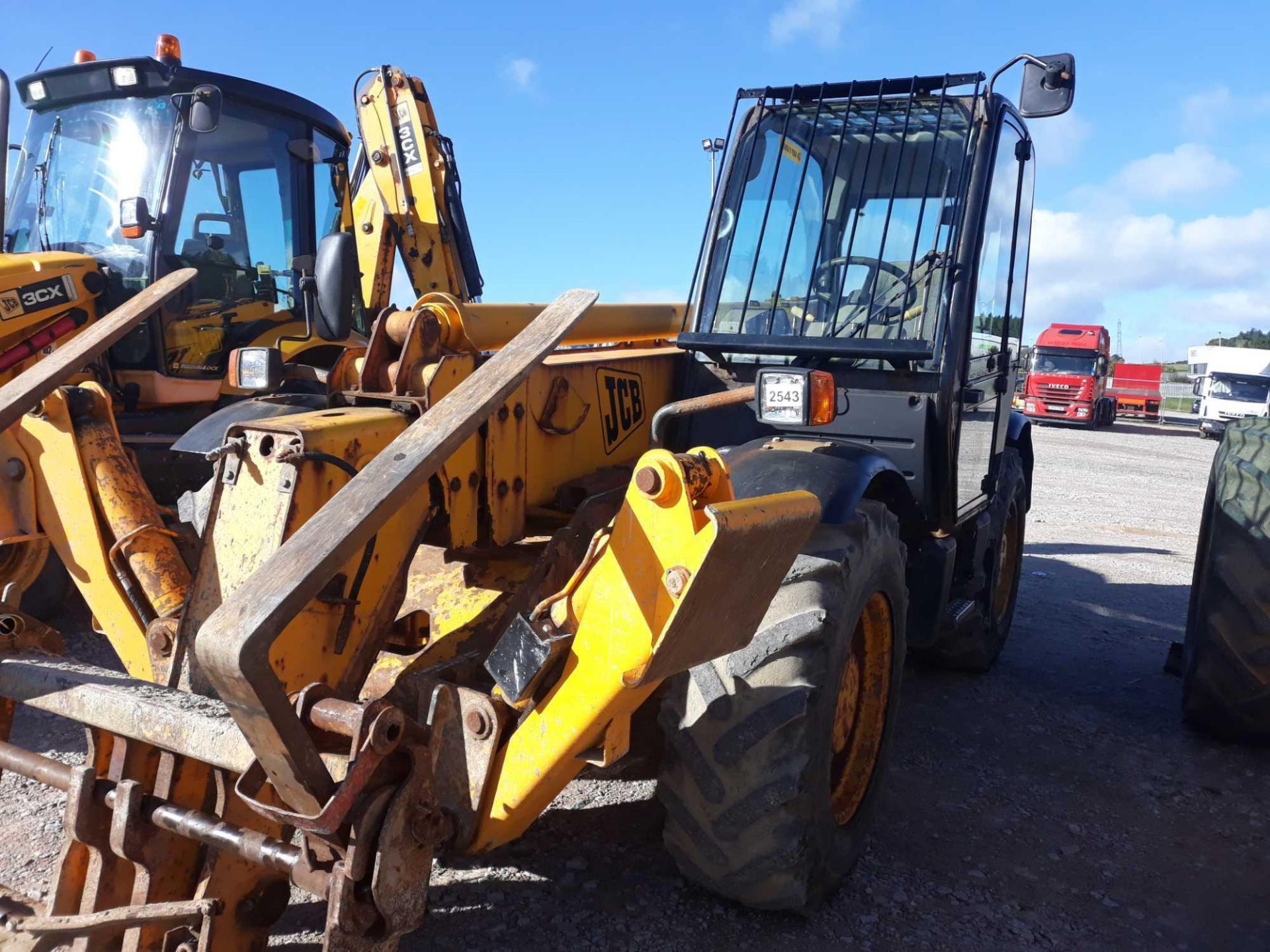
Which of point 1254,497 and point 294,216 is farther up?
point 294,216

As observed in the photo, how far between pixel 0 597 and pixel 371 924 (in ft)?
5.35

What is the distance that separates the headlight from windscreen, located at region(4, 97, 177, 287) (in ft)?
15.5

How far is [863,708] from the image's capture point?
3.34 meters

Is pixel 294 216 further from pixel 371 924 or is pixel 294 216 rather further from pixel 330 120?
pixel 371 924

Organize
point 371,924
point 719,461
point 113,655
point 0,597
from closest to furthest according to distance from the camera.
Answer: point 371,924 < point 719,461 < point 0,597 < point 113,655

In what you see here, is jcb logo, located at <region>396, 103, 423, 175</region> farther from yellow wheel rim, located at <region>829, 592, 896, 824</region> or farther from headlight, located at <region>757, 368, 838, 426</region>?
yellow wheel rim, located at <region>829, 592, 896, 824</region>

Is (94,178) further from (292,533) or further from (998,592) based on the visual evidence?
(998,592)


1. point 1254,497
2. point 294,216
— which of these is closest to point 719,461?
point 1254,497

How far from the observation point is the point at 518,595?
284 centimetres

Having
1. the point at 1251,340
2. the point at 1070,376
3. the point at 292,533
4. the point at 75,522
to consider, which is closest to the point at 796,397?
the point at 292,533

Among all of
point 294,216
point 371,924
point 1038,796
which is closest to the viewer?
point 371,924

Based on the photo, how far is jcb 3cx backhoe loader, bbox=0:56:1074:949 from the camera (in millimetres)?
1953

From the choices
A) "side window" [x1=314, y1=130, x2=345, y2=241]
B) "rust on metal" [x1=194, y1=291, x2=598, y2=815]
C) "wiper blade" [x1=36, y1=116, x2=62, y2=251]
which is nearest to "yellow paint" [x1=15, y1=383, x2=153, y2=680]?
"rust on metal" [x1=194, y1=291, x2=598, y2=815]

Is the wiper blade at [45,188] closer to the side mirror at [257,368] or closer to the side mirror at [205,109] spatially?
the side mirror at [205,109]
